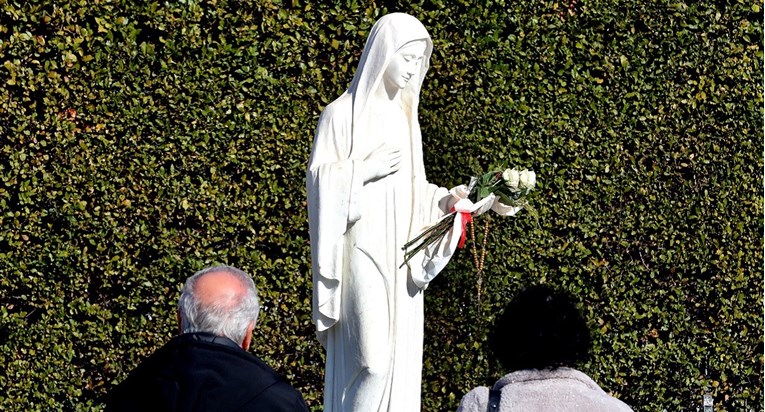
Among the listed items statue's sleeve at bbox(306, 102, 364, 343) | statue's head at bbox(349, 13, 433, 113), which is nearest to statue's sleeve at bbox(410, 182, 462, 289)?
statue's sleeve at bbox(306, 102, 364, 343)

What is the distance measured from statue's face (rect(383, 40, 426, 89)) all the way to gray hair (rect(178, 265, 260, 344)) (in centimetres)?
200

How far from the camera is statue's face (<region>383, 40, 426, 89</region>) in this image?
5.22 meters

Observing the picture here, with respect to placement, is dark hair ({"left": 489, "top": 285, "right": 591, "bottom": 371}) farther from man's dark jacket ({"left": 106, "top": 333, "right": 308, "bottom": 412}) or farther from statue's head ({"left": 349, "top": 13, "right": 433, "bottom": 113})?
statue's head ({"left": 349, "top": 13, "right": 433, "bottom": 113})

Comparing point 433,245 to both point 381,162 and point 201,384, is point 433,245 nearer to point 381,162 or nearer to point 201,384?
point 381,162

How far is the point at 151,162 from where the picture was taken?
699 cm

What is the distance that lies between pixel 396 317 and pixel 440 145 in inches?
89.9

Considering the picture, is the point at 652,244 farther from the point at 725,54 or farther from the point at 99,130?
the point at 99,130

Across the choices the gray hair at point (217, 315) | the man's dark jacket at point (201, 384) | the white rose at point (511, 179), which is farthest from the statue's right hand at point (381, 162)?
the man's dark jacket at point (201, 384)

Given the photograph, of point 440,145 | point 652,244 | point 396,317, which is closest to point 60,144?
point 440,145

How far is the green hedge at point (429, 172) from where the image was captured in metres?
6.94

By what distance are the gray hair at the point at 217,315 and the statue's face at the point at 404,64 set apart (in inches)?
78.5

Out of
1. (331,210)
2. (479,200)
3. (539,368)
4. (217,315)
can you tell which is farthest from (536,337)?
(479,200)

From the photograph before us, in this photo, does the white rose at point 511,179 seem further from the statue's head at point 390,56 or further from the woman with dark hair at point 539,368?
the woman with dark hair at point 539,368

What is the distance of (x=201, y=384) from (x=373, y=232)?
2044 millimetres
